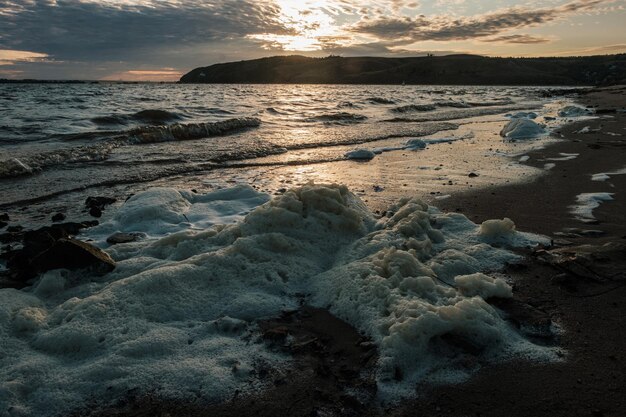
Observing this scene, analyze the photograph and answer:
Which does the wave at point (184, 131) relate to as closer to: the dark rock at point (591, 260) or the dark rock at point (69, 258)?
the dark rock at point (69, 258)

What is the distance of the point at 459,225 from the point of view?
17.0 ft

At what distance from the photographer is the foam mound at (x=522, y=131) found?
13445mm

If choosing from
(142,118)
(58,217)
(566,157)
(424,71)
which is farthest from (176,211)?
(424,71)

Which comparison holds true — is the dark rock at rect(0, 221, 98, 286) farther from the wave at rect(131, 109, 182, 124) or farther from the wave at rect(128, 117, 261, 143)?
the wave at rect(131, 109, 182, 124)

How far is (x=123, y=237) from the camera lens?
16.9 feet

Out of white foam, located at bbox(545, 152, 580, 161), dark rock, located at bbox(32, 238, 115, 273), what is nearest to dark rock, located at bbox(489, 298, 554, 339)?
dark rock, located at bbox(32, 238, 115, 273)

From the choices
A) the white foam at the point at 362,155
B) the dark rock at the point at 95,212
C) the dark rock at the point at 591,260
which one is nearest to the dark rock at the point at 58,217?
the dark rock at the point at 95,212

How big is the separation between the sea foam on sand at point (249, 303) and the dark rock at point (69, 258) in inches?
4.1

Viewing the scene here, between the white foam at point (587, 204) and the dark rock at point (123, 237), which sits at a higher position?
the white foam at point (587, 204)

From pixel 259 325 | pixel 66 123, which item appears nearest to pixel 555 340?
pixel 259 325

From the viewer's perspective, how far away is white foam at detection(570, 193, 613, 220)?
564cm

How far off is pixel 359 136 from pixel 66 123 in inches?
462

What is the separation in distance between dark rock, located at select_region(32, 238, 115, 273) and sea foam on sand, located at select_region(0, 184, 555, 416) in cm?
10

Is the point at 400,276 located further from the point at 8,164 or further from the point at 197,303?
the point at 8,164
